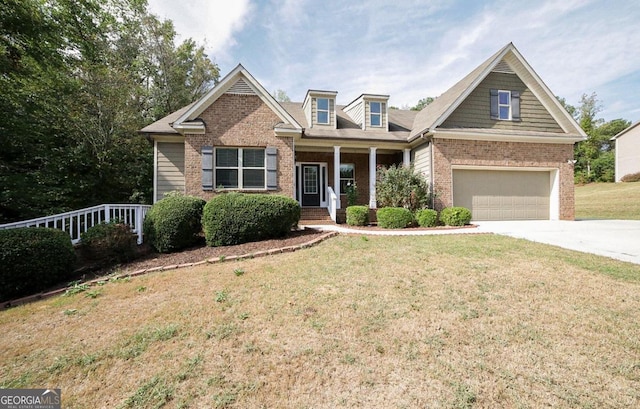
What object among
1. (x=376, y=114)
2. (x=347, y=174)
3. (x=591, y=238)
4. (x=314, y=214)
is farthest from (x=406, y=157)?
(x=591, y=238)

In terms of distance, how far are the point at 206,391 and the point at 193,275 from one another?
131 inches

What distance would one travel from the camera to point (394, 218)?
1063 cm

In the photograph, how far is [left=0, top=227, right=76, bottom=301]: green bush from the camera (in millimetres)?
5285

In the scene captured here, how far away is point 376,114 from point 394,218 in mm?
5805

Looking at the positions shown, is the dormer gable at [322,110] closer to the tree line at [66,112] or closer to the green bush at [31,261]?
the tree line at [66,112]

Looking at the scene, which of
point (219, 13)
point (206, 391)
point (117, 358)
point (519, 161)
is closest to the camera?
point (206, 391)

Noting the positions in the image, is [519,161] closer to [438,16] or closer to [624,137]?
[438,16]

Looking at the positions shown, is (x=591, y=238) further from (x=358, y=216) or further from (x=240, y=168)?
(x=240, y=168)

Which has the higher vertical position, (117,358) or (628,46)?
(628,46)

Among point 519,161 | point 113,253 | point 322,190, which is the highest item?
point 519,161

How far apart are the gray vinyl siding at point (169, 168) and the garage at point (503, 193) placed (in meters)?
11.5

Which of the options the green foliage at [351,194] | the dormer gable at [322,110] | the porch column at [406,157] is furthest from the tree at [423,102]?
the green foliage at [351,194]

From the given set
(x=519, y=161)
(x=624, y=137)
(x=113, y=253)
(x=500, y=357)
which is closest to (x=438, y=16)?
(x=519, y=161)

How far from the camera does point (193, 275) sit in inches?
215
